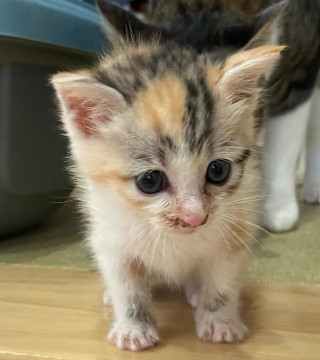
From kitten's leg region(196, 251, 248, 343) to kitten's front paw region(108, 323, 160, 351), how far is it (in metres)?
0.08

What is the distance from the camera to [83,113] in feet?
2.72

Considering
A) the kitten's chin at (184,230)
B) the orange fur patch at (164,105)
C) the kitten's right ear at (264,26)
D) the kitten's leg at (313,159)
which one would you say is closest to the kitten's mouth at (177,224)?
the kitten's chin at (184,230)

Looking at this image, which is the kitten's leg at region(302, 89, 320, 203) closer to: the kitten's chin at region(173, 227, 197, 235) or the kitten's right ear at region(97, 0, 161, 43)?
the kitten's right ear at region(97, 0, 161, 43)

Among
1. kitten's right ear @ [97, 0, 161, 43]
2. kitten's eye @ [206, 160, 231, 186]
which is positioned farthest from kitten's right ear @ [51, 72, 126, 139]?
kitten's right ear @ [97, 0, 161, 43]

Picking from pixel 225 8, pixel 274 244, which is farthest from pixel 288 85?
pixel 274 244

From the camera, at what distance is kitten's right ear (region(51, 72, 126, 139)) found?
2.51 feet

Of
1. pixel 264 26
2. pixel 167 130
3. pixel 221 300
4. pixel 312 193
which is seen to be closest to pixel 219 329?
pixel 221 300

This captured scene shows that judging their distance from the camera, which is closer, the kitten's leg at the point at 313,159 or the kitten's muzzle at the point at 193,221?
the kitten's muzzle at the point at 193,221

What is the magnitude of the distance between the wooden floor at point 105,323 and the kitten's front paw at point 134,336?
11mm

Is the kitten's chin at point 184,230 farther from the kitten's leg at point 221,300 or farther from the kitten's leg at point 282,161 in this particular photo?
the kitten's leg at point 282,161

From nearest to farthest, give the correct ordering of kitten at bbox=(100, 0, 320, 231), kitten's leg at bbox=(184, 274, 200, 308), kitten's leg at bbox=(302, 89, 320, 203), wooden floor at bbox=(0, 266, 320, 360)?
wooden floor at bbox=(0, 266, 320, 360) < kitten's leg at bbox=(184, 274, 200, 308) < kitten at bbox=(100, 0, 320, 231) < kitten's leg at bbox=(302, 89, 320, 203)

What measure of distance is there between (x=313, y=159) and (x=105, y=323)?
979mm

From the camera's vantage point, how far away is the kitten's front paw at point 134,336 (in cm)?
88

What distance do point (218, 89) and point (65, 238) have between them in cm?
77
